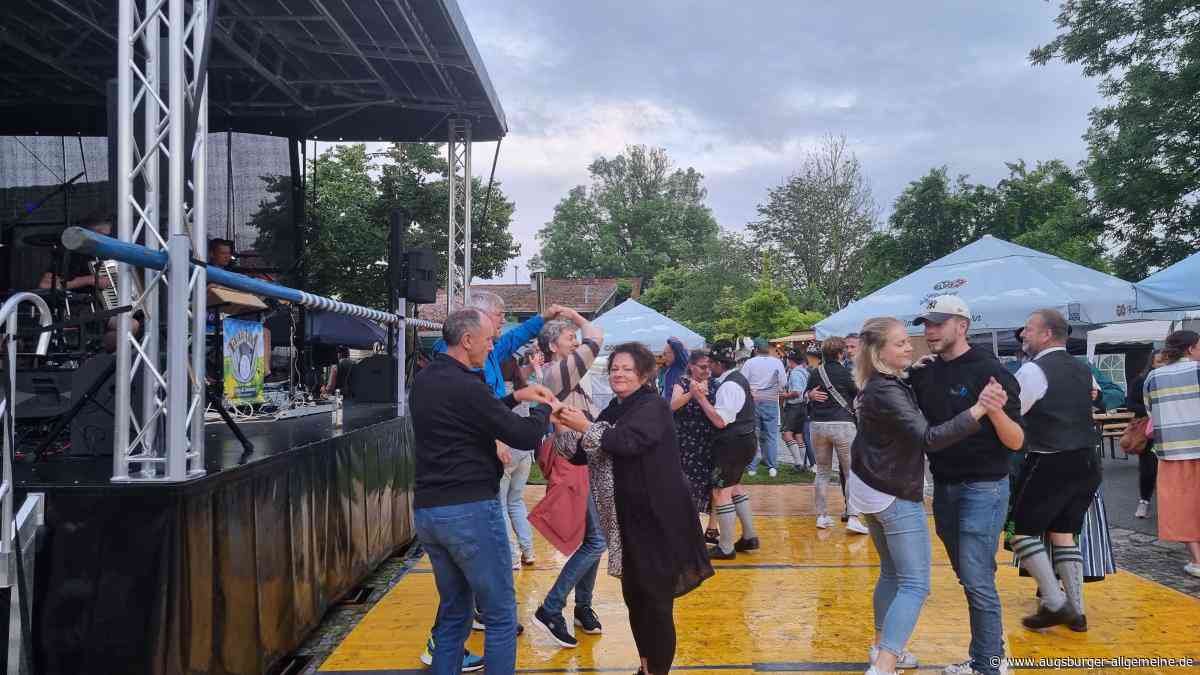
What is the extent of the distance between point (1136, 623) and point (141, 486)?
210 inches

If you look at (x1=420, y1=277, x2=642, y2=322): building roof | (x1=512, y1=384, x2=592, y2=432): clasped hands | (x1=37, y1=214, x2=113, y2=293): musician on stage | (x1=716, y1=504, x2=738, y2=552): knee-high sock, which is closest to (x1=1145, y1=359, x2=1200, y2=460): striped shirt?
(x1=716, y1=504, x2=738, y2=552): knee-high sock

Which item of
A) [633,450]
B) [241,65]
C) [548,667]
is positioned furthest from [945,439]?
[241,65]

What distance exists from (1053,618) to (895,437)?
1.90 m

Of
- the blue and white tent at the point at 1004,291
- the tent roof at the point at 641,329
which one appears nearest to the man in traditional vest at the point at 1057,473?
the blue and white tent at the point at 1004,291

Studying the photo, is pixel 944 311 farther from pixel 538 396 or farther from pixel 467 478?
pixel 467 478

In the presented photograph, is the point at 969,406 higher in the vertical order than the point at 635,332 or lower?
lower

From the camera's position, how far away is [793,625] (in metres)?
4.93

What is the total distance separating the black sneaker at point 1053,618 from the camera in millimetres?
4660

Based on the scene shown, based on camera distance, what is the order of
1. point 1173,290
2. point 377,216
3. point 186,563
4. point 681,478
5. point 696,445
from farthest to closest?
point 377,216, point 1173,290, point 696,445, point 681,478, point 186,563

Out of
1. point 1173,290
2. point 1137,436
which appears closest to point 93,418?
point 1173,290

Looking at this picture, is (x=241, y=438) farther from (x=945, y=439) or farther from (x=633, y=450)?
(x=945, y=439)

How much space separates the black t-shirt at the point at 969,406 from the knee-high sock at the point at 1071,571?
1307 millimetres

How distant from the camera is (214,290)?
5676 mm

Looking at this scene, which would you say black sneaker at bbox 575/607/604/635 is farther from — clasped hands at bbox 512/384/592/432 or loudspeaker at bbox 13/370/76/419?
loudspeaker at bbox 13/370/76/419
